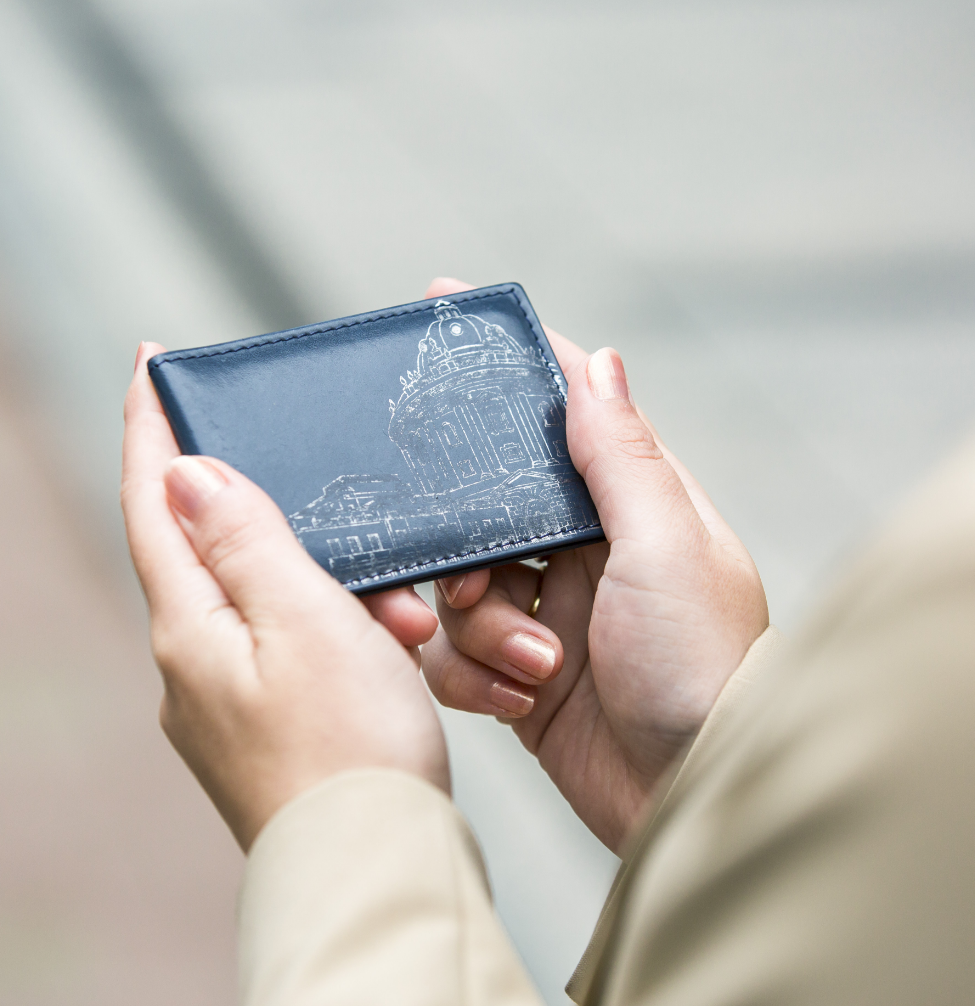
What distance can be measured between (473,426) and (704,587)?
0.68 ft

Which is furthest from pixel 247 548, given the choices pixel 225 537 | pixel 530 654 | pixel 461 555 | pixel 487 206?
pixel 487 206

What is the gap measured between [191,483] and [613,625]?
1.02 ft

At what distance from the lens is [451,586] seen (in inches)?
24.9

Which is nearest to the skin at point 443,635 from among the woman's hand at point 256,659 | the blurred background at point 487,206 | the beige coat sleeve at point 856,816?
the woman's hand at point 256,659

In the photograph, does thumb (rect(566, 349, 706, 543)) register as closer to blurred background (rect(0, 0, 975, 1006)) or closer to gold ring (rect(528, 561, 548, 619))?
gold ring (rect(528, 561, 548, 619))

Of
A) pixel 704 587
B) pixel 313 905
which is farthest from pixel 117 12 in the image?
pixel 313 905

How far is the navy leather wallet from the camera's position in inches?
21.7

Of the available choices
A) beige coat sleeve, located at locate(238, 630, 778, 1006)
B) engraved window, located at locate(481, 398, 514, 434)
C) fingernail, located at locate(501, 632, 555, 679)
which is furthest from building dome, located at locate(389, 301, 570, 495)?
beige coat sleeve, located at locate(238, 630, 778, 1006)

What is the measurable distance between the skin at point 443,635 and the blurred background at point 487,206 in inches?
20.2

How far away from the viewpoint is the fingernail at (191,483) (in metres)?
0.48

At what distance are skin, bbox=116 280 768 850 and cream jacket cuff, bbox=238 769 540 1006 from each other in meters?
0.03

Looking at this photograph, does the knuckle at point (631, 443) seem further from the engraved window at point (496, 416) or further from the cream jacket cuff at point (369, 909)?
the cream jacket cuff at point (369, 909)

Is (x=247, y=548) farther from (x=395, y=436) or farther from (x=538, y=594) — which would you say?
(x=538, y=594)

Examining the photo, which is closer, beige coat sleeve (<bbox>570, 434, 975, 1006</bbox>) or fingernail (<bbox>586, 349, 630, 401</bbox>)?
beige coat sleeve (<bbox>570, 434, 975, 1006</bbox>)
